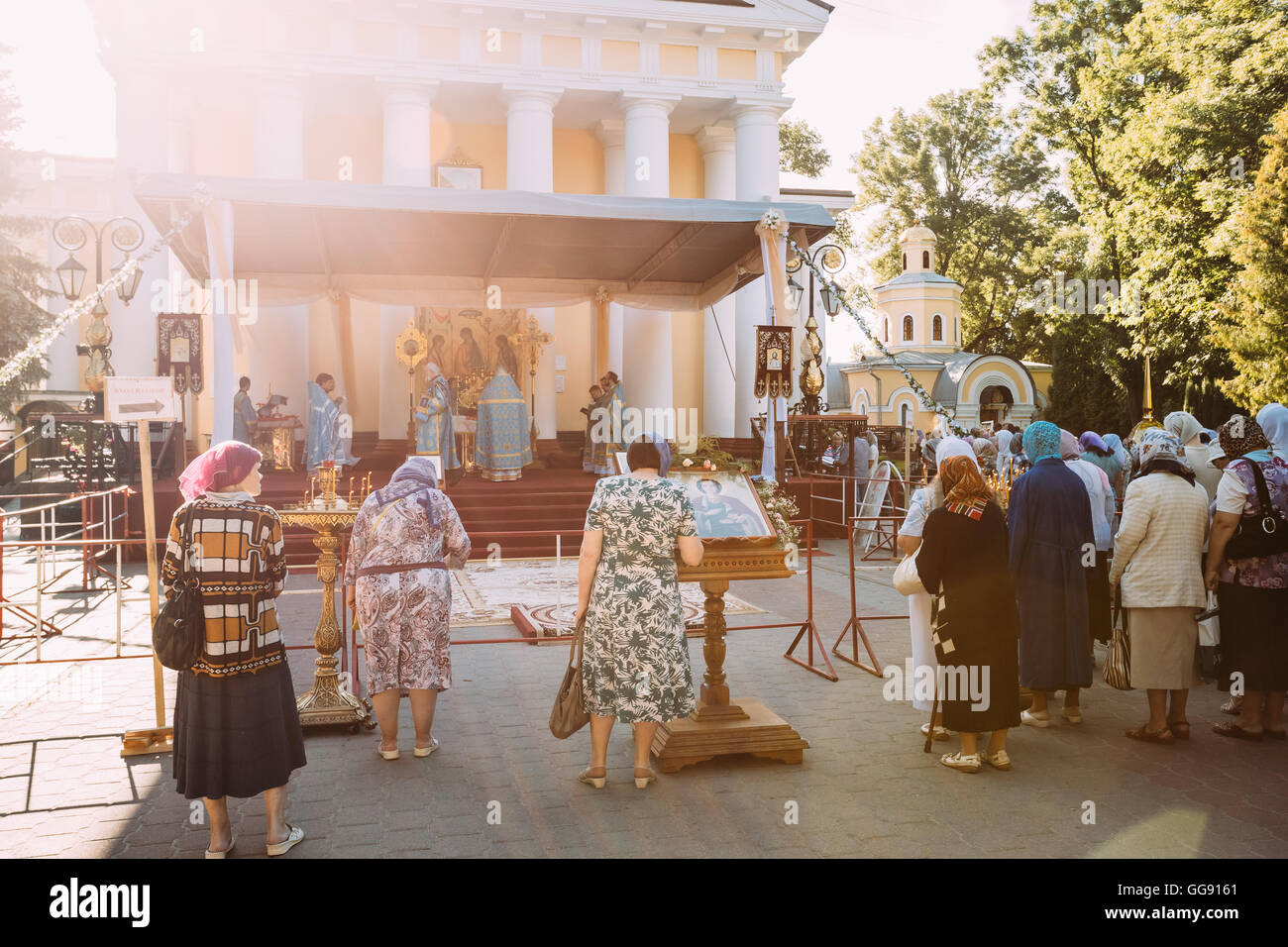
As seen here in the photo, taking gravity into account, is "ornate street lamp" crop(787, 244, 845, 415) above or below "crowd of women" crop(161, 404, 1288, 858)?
above

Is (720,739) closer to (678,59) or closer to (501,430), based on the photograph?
(501,430)

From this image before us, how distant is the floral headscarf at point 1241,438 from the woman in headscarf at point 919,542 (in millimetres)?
1866

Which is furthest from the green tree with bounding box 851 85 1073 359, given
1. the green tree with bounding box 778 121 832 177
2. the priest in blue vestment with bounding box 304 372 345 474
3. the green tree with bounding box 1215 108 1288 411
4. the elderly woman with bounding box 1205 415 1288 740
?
the elderly woman with bounding box 1205 415 1288 740

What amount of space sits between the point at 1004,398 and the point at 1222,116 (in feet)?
69.2

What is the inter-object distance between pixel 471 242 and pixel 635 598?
10.5m

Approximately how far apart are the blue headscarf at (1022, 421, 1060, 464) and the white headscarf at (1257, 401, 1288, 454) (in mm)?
1425

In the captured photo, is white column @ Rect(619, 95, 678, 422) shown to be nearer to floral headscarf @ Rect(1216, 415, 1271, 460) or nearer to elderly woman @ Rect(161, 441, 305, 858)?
floral headscarf @ Rect(1216, 415, 1271, 460)

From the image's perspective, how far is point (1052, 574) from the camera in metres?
6.09

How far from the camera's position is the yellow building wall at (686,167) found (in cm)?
2417

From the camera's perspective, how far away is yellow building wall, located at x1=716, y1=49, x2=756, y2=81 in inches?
873

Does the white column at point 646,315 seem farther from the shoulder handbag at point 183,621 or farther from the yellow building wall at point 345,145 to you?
the shoulder handbag at point 183,621

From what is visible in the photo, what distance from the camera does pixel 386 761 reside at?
5723 millimetres

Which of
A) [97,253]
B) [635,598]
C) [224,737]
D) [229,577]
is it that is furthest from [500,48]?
[224,737]
